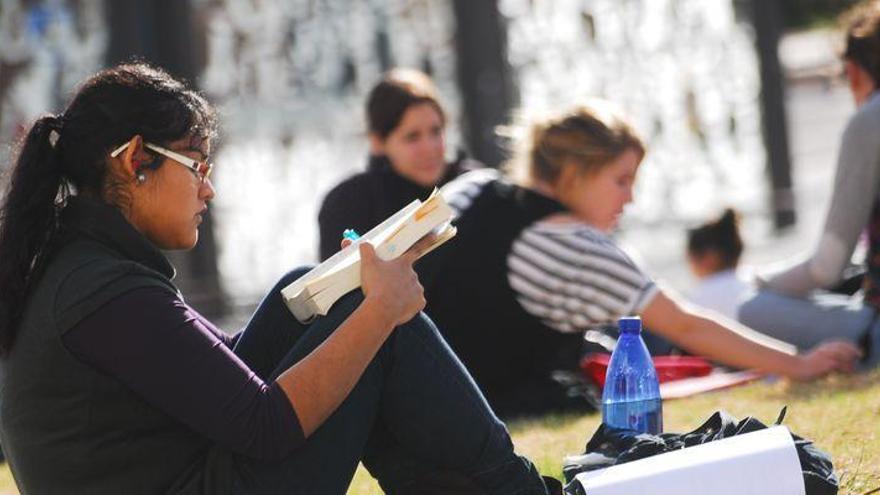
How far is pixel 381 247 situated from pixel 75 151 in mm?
581

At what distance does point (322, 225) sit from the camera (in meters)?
5.50

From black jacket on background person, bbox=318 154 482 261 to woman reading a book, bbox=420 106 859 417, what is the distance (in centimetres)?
57

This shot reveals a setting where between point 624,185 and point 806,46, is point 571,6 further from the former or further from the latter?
point 806,46

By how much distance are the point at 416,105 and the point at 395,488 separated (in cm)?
288

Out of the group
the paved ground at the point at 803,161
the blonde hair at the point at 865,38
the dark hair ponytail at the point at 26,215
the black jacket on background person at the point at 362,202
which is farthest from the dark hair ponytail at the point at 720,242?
the dark hair ponytail at the point at 26,215

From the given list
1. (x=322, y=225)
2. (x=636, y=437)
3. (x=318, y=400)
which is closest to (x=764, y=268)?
(x=322, y=225)

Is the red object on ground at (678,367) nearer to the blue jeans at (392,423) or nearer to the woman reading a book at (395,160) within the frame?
the woman reading a book at (395,160)

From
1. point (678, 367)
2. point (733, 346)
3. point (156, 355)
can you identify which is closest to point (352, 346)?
point (156, 355)

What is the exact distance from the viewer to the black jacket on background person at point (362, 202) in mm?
5410

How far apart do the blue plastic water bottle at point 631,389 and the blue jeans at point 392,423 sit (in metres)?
0.31

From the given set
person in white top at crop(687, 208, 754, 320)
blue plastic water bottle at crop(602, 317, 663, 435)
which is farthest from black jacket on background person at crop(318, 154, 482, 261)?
blue plastic water bottle at crop(602, 317, 663, 435)

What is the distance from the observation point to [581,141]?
4730 mm

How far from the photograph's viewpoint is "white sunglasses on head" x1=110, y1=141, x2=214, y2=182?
2.95 metres

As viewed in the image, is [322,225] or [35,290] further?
[322,225]
